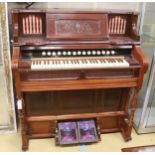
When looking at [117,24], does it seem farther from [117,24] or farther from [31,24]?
[31,24]

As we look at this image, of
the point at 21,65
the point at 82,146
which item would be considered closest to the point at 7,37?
the point at 21,65

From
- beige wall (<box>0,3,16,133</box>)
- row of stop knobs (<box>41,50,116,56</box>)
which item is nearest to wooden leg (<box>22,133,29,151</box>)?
beige wall (<box>0,3,16,133</box>)

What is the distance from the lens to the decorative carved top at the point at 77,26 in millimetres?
1864

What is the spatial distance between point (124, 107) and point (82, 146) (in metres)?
0.56

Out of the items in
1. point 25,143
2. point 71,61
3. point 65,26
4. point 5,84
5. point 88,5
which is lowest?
point 25,143

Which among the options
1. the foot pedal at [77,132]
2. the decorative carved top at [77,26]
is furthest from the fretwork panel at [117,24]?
the foot pedal at [77,132]

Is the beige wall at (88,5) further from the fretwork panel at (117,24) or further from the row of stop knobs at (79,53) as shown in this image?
the row of stop knobs at (79,53)

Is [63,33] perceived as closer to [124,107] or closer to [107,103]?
[107,103]

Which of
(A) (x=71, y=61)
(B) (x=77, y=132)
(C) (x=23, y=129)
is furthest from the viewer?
(B) (x=77, y=132)

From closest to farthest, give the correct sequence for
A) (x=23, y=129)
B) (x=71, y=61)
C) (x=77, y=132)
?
(x=71, y=61), (x=23, y=129), (x=77, y=132)

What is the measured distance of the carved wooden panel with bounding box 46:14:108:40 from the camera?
1848 millimetres

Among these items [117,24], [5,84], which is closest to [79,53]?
[117,24]

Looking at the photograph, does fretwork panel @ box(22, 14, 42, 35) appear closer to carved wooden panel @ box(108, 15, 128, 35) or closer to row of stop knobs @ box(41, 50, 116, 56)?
row of stop knobs @ box(41, 50, 116, 56)

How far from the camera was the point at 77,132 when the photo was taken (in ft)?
7.04
